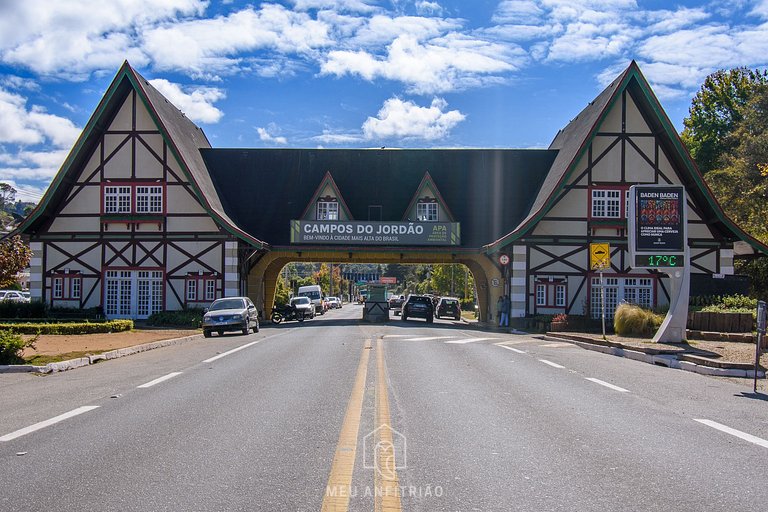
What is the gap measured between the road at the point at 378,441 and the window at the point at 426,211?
27035mm

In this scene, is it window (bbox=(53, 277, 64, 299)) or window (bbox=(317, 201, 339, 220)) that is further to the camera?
window (bbox=(317, 201, 339, 220))

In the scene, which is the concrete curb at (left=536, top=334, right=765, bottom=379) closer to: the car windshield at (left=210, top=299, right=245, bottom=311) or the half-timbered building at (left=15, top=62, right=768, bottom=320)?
the car windshield at (left=210, top=299, right=245, bottom=311)

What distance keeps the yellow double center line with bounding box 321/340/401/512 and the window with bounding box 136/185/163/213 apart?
95.6 feet

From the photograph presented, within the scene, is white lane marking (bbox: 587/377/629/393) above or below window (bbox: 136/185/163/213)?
below

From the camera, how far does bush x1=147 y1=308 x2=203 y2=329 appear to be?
108 feet

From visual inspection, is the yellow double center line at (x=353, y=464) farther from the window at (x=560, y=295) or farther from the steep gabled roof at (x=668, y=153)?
the window at (x=560, y=295)

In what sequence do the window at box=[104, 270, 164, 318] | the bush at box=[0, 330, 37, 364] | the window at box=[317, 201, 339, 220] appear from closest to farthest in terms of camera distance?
the bush at box=[0, 330, 37, 364], the window at box=[104, 270, 164, 318], the window at box=[317, 201, 339, 220]

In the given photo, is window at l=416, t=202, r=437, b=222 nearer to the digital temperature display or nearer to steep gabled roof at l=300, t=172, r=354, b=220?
steep gabled roof at l=300, t=172, r=354, b=220

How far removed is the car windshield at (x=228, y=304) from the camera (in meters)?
28.2

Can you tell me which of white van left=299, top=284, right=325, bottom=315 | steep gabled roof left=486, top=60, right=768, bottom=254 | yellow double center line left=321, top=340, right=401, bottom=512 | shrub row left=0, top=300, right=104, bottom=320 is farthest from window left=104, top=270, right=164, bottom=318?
yellow double center line left=321, top=340, right=401, bottom=512

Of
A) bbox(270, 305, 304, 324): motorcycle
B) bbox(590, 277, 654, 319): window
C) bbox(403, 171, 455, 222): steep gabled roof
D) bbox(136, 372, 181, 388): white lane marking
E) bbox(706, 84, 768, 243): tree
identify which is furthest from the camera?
bbox(706, 84, 768, 243): tree

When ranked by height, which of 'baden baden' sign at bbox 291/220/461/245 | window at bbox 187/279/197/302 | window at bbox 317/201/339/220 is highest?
window at bbox 317/201/339/220

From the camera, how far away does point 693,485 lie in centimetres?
633

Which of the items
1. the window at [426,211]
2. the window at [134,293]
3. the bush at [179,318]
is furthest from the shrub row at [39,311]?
the window at [426,211]
